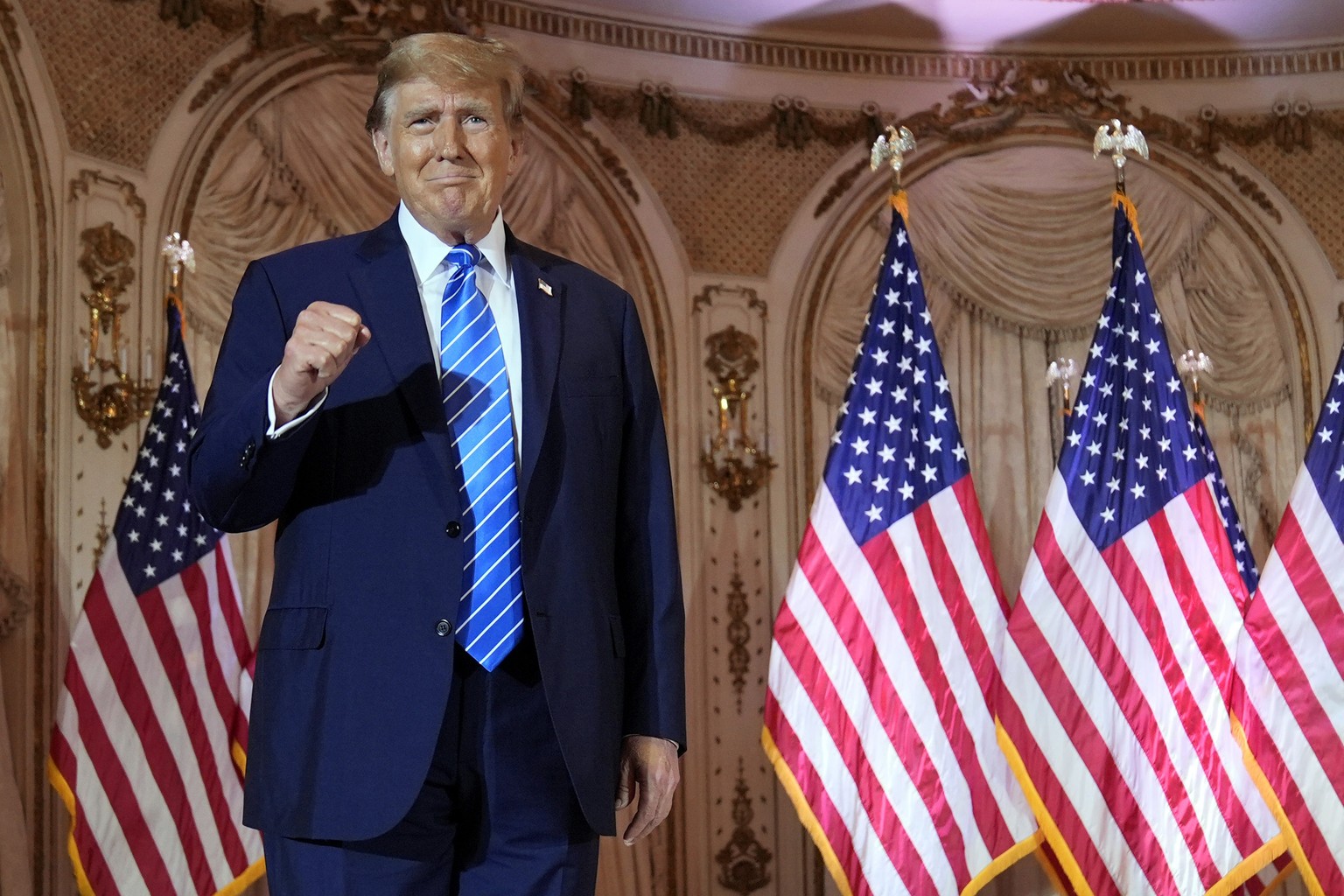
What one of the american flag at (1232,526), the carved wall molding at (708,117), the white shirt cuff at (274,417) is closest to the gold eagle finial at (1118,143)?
the american flag at (1232,526)

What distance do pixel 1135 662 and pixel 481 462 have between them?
3.14m

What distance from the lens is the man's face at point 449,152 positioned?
1926mm

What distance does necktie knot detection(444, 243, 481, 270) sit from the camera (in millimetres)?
1934

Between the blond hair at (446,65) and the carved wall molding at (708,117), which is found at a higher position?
the carved wall molding at (708,117)

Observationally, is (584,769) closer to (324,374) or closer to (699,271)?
(324,374)

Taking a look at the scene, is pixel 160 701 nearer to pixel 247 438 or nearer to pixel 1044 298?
pixel 247 438

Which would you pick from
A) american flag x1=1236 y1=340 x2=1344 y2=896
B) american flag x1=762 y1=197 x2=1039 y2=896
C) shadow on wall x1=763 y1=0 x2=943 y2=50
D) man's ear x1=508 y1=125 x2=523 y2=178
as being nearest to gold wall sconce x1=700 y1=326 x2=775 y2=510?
shadow on wall x1=763 y1=0 x2=943 y2=50

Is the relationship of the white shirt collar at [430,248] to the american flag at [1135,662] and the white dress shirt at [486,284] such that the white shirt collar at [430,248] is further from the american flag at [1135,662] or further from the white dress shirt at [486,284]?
the american flag at [1135,662]

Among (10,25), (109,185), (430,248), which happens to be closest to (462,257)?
(430,248)

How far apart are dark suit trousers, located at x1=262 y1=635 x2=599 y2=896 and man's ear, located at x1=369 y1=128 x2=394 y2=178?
0.68 m

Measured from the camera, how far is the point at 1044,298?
688cm

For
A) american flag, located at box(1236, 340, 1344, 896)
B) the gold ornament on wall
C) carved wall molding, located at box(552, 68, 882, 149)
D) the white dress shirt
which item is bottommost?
american flag, located at box(1236, 340, 1344, 896)

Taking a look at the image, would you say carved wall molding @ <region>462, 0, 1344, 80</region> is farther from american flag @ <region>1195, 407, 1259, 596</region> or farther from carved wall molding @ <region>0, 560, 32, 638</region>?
carved wall molding @ <region>0, 560, 32, 638</region>

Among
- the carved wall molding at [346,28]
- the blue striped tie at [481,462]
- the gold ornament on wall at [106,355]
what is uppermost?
the carved wall molding at [346,28]
